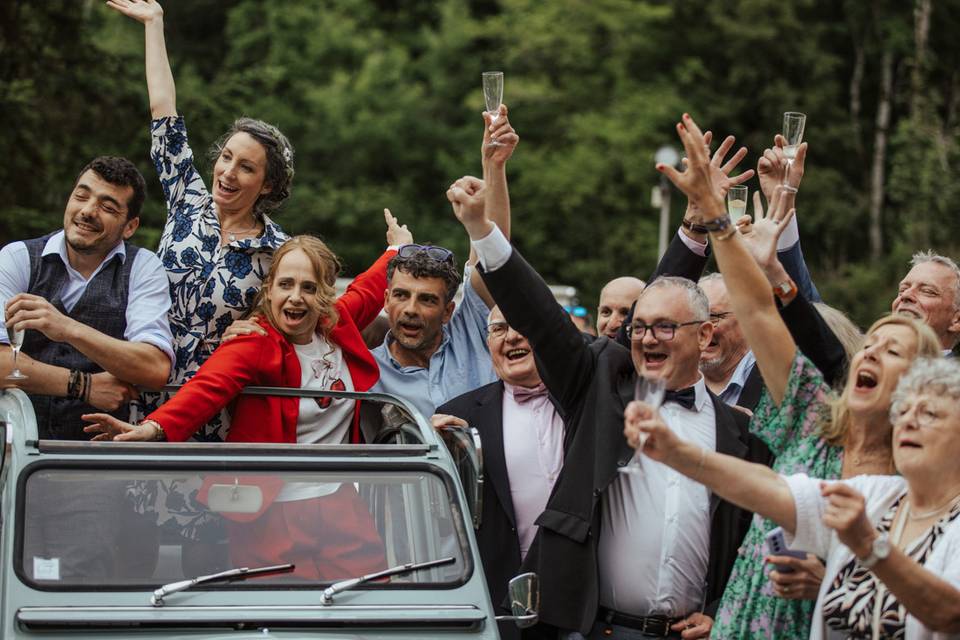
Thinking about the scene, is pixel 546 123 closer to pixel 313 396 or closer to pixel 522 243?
pixel 522 243

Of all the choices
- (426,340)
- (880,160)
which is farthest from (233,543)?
(880,160)

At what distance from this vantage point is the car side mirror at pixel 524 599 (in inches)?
180

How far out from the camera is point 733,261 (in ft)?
14.6

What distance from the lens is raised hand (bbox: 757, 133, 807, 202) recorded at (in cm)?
555

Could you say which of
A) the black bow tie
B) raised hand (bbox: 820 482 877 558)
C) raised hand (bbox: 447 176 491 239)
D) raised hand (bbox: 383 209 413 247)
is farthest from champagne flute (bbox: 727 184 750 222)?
raised hand (bbox: 820 482 877 558)

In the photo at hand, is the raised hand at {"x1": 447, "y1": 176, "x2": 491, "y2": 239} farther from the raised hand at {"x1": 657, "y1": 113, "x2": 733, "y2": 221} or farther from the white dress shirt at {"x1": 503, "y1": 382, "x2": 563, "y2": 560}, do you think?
the white dress shirt at {"x1": 503, "y1": 382, "x2": 563, "y2": 560}

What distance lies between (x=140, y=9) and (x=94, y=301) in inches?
64.5

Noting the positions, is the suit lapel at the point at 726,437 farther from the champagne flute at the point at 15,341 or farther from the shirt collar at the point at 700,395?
the champagne flute at the point at 15,341

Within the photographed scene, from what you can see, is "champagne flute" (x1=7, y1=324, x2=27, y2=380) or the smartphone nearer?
the smartphone

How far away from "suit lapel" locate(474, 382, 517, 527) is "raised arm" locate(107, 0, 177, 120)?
1.78 m

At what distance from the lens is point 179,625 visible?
4.22 m

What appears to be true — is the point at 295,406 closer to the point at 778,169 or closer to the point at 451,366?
the point at 451,366

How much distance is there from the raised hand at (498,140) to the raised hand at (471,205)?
0.66 meters

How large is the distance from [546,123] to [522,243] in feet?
11.0
